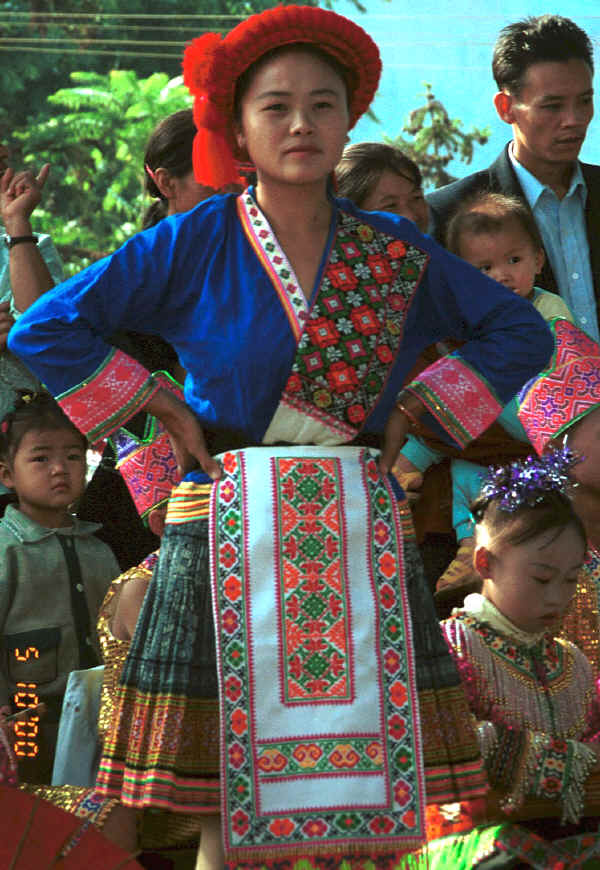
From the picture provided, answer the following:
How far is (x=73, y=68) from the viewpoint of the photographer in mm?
24375

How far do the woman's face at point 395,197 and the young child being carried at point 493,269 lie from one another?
187mm

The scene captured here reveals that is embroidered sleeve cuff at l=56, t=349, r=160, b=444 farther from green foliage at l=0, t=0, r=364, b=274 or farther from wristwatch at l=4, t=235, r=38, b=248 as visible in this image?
green foliage at l=0, t=0, r=364, b=274

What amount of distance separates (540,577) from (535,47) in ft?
7.28

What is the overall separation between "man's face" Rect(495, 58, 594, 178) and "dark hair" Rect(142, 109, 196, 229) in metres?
1.21

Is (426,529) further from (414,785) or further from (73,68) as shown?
(73,68)

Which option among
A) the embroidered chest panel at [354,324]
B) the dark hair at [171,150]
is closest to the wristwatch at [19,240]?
the dark hair at [171,150]

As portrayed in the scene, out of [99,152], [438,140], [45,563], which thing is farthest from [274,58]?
[99,152]

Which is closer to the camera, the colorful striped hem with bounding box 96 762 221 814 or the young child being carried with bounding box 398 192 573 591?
the colorful striped hem with bounding box 96 762 221 814

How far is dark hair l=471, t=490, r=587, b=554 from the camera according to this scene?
3.50 meters

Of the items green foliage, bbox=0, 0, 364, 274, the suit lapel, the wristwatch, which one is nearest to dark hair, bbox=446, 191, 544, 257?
the suit lapel

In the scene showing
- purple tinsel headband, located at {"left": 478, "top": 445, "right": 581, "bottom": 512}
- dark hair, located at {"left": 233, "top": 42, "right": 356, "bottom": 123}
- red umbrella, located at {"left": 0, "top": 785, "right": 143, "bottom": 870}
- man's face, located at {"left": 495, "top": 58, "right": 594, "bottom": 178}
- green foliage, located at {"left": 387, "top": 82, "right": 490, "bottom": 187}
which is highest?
green foliage, located at {"left": 387, "top": 82, "right": 490, "bottom": 187}

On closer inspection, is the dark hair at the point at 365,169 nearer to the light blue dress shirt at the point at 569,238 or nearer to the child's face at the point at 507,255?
the child's face at the point at 507,255

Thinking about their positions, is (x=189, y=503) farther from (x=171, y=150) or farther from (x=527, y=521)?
(x=171, y=150)

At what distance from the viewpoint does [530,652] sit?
11.7 feet
